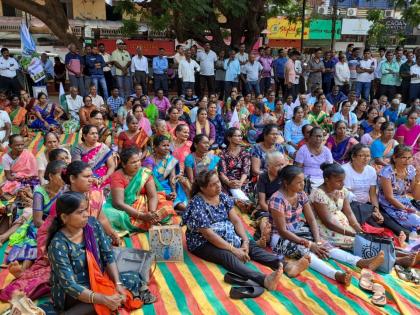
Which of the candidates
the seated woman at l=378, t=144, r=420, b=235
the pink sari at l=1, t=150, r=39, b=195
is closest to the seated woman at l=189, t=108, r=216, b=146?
the pink sari at l=1, t=150, r=39, b=195

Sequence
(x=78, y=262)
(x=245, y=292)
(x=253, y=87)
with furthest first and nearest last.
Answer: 1. (x=253, y=87)
2. (x=245, y=292)
3. (x=78, y=262)

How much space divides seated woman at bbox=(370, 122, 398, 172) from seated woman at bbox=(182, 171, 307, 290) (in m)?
3.01

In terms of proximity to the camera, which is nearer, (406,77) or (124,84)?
(406,77)

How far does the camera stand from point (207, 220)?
3.52 m

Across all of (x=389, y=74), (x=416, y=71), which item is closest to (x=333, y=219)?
(x=416, y=71)

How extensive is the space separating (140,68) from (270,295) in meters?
8.43

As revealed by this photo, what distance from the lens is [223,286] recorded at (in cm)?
335

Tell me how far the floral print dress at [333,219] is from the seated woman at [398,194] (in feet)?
2.46

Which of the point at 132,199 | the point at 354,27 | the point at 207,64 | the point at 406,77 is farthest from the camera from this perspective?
the point at 354,27

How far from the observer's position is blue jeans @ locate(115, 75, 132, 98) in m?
10.7

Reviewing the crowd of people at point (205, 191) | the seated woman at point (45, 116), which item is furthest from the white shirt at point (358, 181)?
the seated woman at point (45, 116)

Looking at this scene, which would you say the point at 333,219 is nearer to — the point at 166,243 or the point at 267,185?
the point at 267,185

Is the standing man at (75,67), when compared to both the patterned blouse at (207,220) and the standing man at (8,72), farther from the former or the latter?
the patterned blouse at (207,220)

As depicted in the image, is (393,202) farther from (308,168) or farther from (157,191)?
(157,191)
